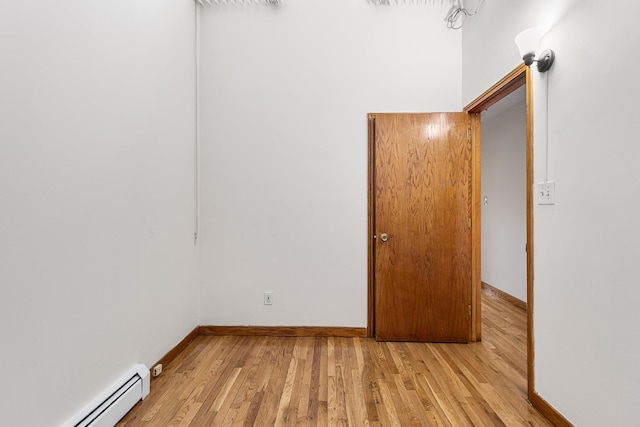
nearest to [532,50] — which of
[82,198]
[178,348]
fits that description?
[82,198]

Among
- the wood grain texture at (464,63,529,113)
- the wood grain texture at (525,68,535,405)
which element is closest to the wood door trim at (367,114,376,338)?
the wood grain texture at (464,63,529,113)

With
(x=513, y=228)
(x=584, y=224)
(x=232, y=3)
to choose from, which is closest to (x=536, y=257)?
(x=584, y=224)

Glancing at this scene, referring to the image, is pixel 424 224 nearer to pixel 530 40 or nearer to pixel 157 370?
pixel 530 40

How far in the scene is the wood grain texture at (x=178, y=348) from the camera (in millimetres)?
2149

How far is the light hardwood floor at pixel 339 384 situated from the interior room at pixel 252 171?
9.4 inches

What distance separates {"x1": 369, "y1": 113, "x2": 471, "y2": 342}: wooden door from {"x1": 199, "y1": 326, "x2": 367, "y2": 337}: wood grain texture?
0.89 ft

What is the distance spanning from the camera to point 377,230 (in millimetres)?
2598

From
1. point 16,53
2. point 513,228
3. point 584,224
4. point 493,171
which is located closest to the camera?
point 16,53

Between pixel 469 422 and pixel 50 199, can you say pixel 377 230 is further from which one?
pixel 50 199

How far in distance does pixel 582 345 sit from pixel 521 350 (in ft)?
3.79

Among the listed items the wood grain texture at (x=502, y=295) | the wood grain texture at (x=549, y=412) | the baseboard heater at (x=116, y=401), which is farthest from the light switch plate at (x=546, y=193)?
the baseboard heater at (x=116, y=401)

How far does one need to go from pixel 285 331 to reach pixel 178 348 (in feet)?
2.82

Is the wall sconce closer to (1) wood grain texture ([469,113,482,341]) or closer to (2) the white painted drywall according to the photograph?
(1) wood grain texture ([469,113,482,341])

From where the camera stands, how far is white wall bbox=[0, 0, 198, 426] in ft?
3.76
